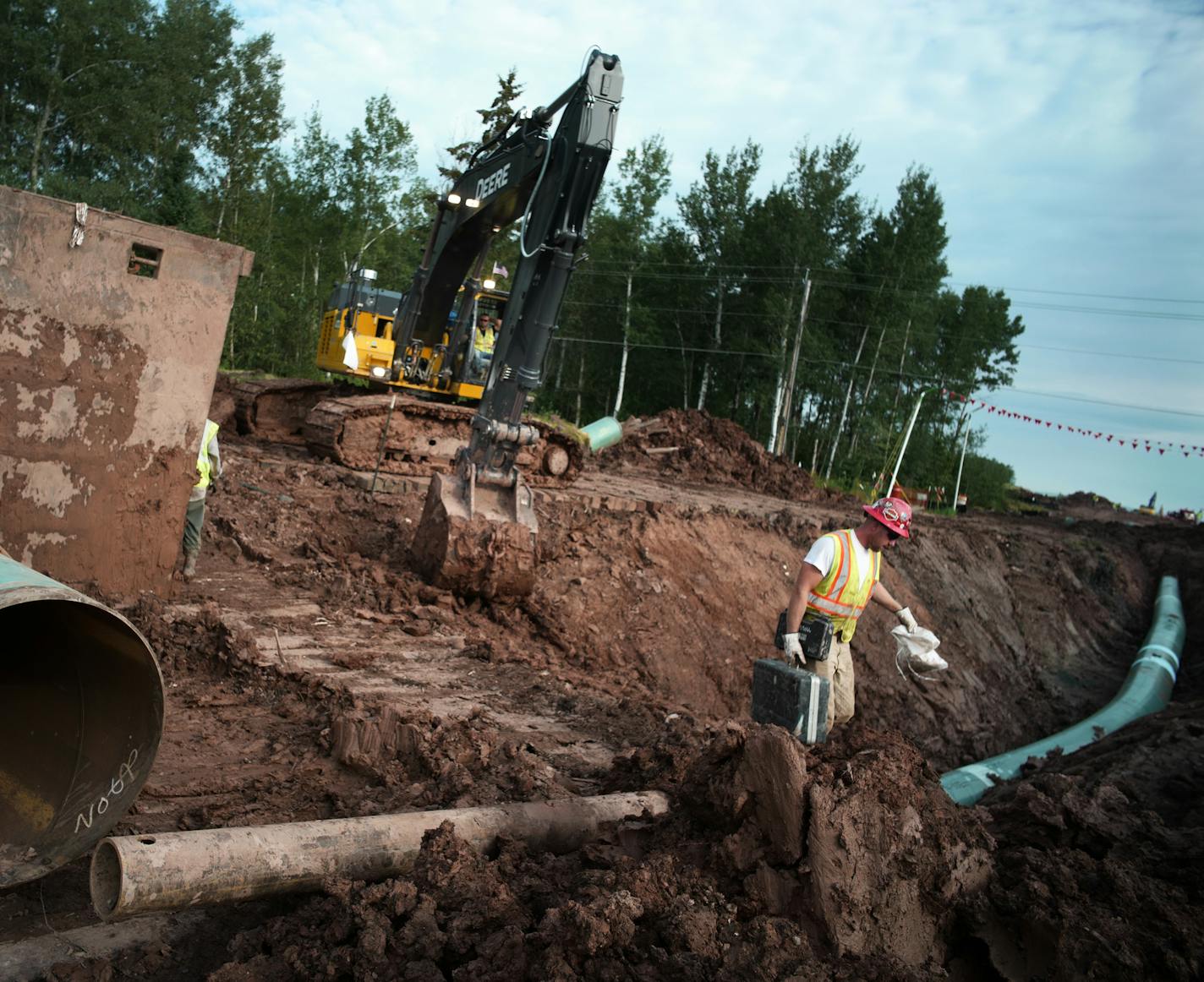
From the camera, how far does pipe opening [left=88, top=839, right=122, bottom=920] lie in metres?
2.55

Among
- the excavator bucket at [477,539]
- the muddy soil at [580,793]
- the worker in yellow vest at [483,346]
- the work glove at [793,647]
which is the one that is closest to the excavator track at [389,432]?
the worker in yellow vest at [483,346]

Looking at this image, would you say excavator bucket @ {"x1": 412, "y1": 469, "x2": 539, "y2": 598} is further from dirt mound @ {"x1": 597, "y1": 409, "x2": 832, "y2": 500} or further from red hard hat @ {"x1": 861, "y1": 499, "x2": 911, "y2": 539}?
dirt mound @ {"x1": 597, "y1": 409, "x2": 832, "y2": 500}

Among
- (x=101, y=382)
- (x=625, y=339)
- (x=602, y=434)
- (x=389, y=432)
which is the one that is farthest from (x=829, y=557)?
(x=625, y=339)

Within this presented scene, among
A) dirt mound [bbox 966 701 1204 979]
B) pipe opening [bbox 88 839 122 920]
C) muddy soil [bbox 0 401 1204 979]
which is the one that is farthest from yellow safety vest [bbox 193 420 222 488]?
dirt mound [bbox 966 701 1204 979]

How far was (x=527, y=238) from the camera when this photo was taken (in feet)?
25.9

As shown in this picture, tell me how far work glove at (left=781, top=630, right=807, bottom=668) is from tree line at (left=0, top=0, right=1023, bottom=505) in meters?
24.3

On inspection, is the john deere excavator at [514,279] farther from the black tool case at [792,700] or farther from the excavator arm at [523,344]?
the black tool case at [792,700]

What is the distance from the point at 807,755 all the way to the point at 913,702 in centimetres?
847

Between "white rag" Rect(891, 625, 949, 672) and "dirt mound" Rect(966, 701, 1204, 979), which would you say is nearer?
"dirt mound" Rect(966, 701, 1204, 979)

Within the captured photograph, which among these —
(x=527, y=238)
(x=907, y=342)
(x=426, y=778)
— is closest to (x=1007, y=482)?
(x=907, y=342)

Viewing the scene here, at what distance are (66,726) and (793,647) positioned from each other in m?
3.24

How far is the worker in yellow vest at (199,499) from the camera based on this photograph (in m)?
6.92

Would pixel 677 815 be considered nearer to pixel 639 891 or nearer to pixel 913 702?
pixel 639 891

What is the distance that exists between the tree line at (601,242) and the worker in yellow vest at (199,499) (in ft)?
69.2
